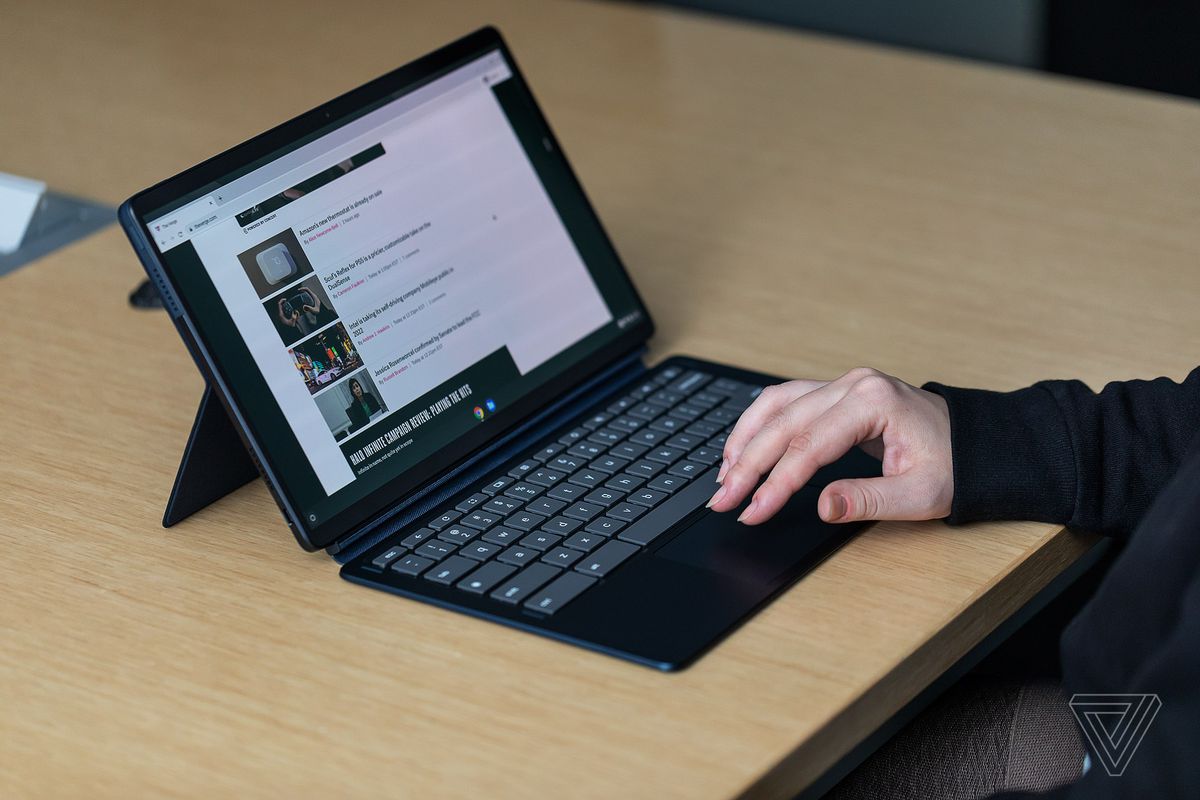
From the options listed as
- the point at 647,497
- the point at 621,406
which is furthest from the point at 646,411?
the point at 647,497

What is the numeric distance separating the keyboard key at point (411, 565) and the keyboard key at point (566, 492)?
0.33 ft

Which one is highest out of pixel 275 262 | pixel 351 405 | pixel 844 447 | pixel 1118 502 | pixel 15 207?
pixel 15 207

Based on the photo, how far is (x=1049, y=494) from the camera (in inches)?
36.1

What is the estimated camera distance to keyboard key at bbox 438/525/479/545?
923 mm

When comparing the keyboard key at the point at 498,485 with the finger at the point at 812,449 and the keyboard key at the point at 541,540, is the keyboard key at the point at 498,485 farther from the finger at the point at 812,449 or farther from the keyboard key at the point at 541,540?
the finger at the point at 812,449

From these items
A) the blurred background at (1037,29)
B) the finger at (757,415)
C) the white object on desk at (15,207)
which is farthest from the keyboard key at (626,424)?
the blurred background at (1037,29)

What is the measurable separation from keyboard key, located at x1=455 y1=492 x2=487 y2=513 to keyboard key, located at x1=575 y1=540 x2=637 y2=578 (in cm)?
11

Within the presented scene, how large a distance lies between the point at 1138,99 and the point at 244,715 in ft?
3.89

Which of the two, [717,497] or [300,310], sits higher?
[300,310]

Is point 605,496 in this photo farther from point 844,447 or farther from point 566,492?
point 844,447

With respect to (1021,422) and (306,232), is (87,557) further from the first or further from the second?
(1021,422)

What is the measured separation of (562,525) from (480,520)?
0.06 m

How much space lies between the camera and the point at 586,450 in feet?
3.32

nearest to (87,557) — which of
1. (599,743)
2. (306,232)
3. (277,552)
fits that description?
(277,552)
